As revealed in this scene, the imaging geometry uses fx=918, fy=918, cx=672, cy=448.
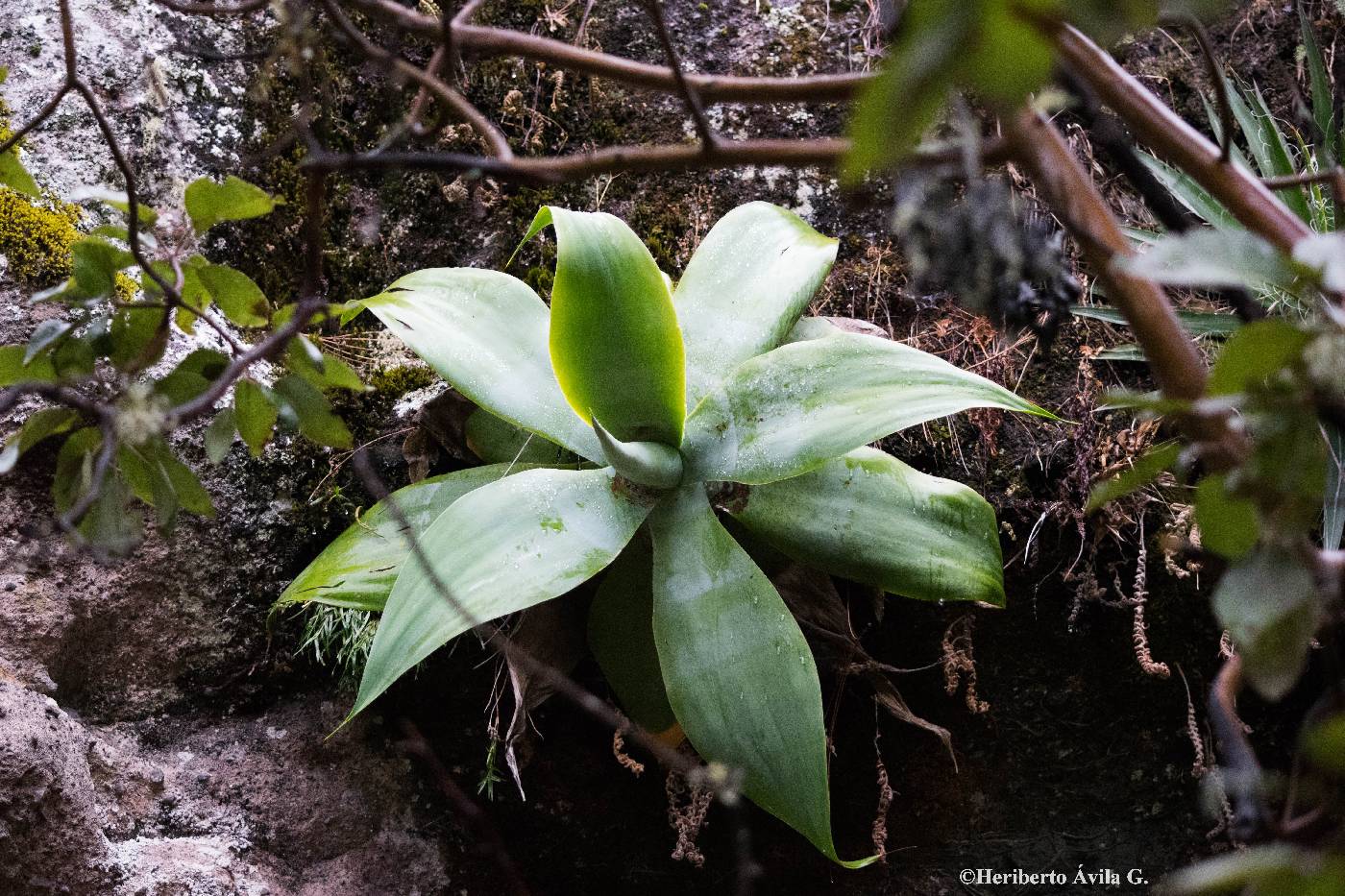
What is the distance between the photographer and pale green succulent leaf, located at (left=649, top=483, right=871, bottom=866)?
1053mm

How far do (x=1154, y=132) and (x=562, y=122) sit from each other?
4.18ft

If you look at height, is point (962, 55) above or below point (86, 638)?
above

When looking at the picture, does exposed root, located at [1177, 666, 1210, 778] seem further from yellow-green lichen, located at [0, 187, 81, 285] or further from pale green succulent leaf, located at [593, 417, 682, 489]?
yellow-green lichen, located at [0, 187, 81, 285]

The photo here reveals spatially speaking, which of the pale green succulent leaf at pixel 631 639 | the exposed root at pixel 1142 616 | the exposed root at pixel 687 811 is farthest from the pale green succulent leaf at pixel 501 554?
the exposed root at pixel 1142 616

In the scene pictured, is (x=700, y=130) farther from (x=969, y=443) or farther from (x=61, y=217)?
(x=61, y=217)

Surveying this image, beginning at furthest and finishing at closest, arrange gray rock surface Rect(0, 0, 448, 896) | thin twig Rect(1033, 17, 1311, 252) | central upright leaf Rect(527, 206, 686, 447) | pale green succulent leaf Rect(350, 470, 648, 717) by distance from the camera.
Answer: gray rock surface Rect(0, 0, 448, 896) < central upright leaf Rect(527, 206, 686, 447) < pale green succulent leaf Rect(350, 470, 648, 717) < thin twig Rect(1033, 17, 1311, 252)

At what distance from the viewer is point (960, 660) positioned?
4.27 feet

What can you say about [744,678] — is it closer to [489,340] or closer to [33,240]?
[489,340]

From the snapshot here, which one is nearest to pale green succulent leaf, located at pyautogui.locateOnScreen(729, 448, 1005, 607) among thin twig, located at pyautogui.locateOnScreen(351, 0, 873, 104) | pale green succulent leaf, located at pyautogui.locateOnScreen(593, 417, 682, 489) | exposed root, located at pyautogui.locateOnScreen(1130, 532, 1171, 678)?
pale green succulent leaf, located at pyautogui.locateOnScreen(593, 417, 682, 489)

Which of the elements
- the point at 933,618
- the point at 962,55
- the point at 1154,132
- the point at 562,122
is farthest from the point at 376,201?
the point at 962,55

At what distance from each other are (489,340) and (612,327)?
0.69 feet

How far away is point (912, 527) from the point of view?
46.3 inches

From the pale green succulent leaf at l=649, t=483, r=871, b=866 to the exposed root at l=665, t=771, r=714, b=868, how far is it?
20 cm

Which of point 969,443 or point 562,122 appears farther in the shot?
point 562,122
